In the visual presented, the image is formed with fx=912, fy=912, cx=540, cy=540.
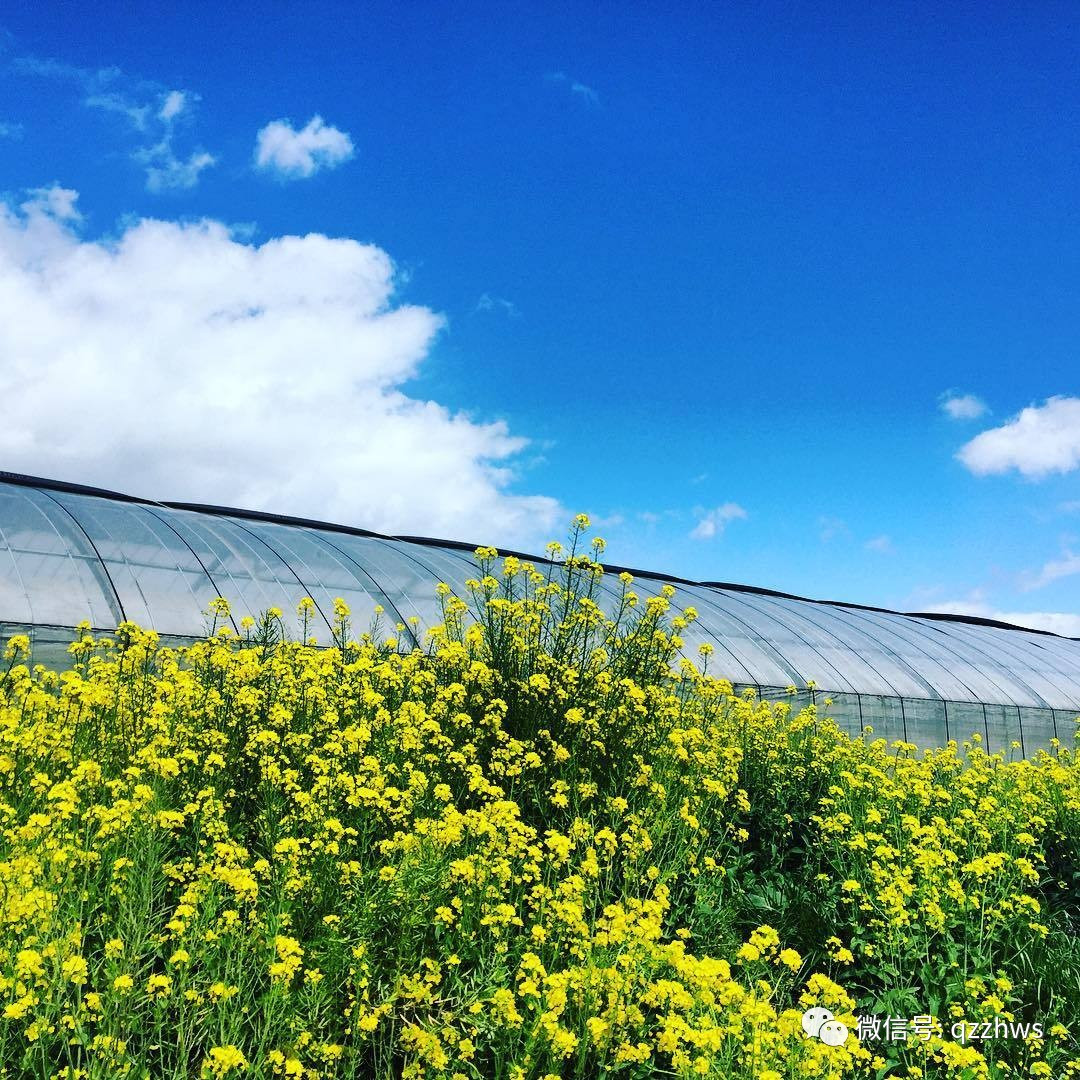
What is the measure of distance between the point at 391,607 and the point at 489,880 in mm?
10786

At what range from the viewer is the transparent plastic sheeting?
1314 cm

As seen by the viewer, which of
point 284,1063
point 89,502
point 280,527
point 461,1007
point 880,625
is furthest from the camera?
point 880,625

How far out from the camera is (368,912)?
4.69 meters

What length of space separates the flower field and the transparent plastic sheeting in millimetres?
2282

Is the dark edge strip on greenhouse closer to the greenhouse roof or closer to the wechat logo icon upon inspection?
the greenhouse roof

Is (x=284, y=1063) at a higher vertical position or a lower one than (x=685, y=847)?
lower

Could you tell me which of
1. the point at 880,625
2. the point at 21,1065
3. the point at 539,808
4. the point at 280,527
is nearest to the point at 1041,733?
the point at 880,625

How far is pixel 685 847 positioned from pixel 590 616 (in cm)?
200

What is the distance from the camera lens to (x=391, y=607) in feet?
51.6

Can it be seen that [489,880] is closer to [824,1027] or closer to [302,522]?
[824,1027]

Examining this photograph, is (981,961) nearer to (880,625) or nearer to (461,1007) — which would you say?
(461,1007)

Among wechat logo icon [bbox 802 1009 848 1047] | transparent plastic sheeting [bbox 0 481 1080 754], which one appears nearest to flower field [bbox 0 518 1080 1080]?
wechat logo icon [bbox 802 1009 848 1047]

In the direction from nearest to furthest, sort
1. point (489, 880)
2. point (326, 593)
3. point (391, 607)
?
point (489, 880), point (326, 593), point (391, 607)

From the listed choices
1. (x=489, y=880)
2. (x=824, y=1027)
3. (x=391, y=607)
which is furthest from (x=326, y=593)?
(x=824, y=1027)
